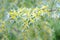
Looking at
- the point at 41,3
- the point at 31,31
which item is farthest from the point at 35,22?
the point at 41,3

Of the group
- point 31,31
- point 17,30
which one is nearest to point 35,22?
point 31,31

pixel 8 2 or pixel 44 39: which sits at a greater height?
pixel 8 2

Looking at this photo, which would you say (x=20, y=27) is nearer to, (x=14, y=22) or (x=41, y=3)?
(x=14, y=22)

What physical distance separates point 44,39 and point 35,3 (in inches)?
14.0

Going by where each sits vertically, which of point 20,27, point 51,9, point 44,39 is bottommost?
point 44,39

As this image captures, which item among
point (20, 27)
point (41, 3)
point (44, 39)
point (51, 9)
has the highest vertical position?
point (41, 3)

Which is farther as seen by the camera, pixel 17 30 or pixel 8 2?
pixel 8 2

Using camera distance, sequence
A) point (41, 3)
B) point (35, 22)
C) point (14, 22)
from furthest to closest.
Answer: point (41, 3), point (14, 22), point (35, 22)

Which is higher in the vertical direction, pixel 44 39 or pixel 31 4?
pixel 31 4

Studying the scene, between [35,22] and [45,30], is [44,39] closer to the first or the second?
[45,30]

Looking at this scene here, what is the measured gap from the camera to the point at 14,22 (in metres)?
1.31

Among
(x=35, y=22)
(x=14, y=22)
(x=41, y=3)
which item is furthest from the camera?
(x=41, y=3)

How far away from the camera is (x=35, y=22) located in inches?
47.6

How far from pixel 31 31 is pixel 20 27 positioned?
9cm
